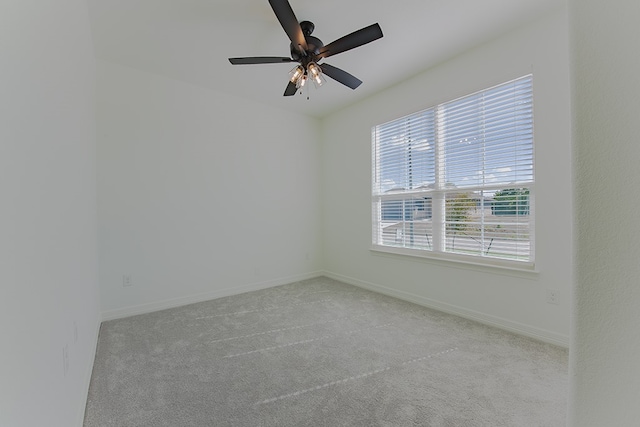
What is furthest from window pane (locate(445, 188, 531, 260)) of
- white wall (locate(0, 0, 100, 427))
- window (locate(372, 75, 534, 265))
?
white wall (locate(0, 0, 100, 427))

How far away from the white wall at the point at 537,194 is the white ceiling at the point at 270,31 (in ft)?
0.71

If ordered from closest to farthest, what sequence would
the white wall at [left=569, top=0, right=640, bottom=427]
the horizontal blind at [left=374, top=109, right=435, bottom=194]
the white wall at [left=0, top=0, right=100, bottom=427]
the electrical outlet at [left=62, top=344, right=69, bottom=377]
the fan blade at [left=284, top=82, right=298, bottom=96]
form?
the white wall at [left=569, top=0, right=640, bottom=427] → the white wall at [left=0, top=0, right=100, bottom=427] → the electrical outlet at [left=62, top=344, right=69, bottom=377] → the fan blade at [left=284, top=82, right=298, bottom=96] → the horizontal blind at [left=374, top=109, right=435, bottom=194]

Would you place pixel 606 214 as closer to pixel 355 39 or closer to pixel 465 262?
pixel 355 39

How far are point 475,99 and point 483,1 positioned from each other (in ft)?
2.98

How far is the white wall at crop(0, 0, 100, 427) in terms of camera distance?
30.0 inches

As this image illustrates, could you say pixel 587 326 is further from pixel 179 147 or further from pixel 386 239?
pixel 179 147

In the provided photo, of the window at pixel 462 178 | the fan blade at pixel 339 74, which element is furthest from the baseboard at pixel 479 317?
the fan blade at pixel 339 74

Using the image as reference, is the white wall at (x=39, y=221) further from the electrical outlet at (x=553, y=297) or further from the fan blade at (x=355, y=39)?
the electrical outlet at (x=553, y=297)

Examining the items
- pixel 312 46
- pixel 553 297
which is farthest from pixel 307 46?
pixel 553 297

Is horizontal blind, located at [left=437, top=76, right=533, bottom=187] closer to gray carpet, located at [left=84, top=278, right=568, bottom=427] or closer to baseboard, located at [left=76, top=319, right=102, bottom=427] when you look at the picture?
gray carpet, located at [left=84, top=278, right=568, bottom=427]

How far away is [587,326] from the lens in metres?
0.54

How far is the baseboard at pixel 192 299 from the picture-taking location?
9.66ft

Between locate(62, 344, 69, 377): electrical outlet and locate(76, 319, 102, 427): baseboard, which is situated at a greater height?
locate(62, 344, 69, 377): electrical outlet

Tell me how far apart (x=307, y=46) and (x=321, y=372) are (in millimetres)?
2490
